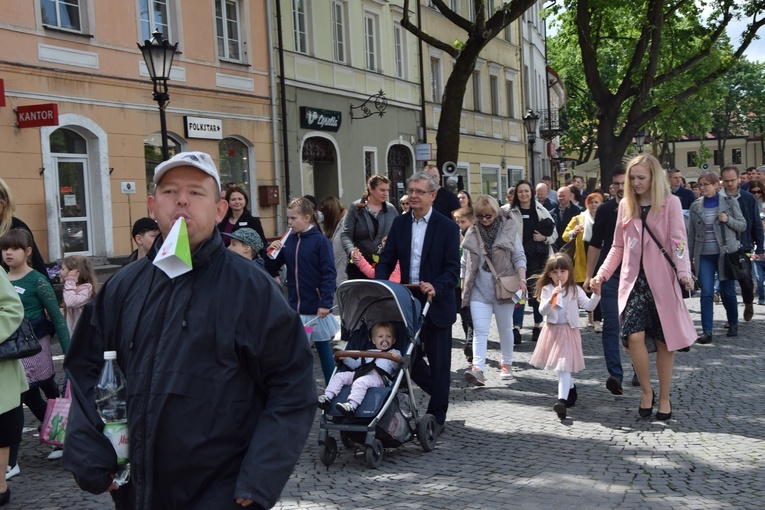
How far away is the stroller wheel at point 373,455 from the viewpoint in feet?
20.8

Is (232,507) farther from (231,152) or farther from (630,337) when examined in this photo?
(231,152)

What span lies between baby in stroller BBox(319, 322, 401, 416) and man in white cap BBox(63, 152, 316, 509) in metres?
3.53

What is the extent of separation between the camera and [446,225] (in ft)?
24.0

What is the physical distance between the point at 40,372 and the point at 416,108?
2594 cm

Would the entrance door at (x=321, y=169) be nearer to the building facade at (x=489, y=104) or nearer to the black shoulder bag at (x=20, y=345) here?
the building facade at (x=489, y=104)

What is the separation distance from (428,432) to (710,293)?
20.4ft

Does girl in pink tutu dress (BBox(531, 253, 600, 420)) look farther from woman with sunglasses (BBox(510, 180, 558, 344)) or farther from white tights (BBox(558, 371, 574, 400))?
woman with sunglasses (BBox(510, 180, 558, 344))

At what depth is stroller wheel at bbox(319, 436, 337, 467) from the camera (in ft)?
21.0

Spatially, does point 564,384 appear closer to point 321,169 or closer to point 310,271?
point 310,271

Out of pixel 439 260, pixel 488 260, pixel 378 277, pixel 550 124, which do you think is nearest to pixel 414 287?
pixel 439 260

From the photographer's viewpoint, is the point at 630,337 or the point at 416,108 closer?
the point at 630,337

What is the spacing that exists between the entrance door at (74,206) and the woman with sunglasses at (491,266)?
33.4 ft

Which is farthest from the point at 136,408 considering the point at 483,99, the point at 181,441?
the point at 483,99

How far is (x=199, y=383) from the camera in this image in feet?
9.29
